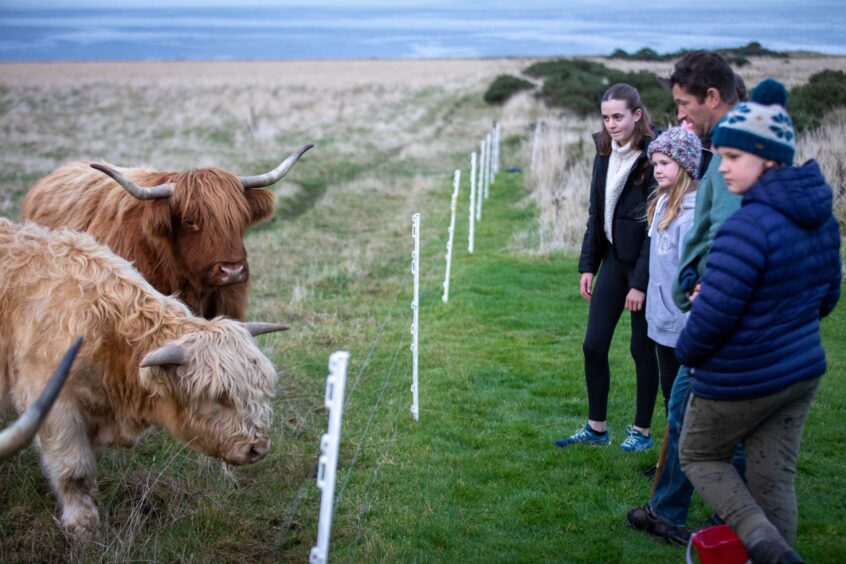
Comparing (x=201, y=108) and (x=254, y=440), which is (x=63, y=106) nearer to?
(x=201, y=108)

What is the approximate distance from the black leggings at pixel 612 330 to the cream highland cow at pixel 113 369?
206 centimetres

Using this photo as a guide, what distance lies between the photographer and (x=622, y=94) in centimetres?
489

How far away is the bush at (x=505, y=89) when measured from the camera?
40.0 m

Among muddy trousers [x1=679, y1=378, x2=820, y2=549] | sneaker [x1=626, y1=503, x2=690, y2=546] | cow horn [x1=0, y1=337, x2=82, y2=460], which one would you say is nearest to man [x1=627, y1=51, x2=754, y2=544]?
sneaker [x1=626, y1=503, x2=690, y2=546]

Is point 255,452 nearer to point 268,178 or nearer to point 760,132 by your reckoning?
Result: point 760,132

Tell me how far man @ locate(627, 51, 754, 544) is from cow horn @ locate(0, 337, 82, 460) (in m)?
2.55

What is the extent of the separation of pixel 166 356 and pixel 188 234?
8.01 feet

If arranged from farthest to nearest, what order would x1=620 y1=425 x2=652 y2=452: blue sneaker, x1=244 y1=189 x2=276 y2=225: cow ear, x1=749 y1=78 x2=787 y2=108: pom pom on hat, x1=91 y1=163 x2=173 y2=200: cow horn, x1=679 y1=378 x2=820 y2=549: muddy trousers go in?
1. x1=244 y1=189 x2=276 y2=225: cow ear
2. x1=91 y1=163 x2=173 y2=200: cow horn
3. x1=620 y1=425 x2=652 y2=452: blue sneaker
4. x1=749 y1=78 x2=787 y2=108: pom pom on hat
5. x1=679 y1=378 x2=820 y2=549: muddy trousers

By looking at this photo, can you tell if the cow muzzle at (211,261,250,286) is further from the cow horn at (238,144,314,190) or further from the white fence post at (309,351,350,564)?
the white fence post at (309,351,350,564)

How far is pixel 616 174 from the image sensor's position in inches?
200

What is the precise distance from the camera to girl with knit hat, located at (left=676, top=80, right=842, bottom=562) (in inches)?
117

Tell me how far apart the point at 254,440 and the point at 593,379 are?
2.35 meters

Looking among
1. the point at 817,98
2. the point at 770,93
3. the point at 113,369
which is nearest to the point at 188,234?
the point at 113,369

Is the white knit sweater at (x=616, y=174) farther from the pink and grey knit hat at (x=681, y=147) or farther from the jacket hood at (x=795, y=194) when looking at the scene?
the jacket hood at (x=795, y=194)
